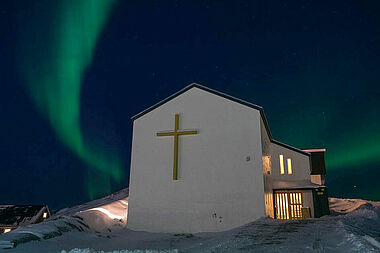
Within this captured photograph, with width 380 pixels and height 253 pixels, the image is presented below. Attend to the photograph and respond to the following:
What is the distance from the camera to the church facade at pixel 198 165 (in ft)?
54.1

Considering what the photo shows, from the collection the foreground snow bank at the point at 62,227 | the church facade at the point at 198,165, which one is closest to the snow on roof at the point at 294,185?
the church facade at the point at 198,165

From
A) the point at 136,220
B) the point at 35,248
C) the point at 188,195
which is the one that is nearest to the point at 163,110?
the point at 188,195

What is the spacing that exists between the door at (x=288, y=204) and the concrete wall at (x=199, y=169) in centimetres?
717

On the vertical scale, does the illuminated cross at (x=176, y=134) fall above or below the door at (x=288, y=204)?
above

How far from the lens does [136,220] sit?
1833 cm

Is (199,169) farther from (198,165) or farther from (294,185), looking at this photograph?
(294,185)

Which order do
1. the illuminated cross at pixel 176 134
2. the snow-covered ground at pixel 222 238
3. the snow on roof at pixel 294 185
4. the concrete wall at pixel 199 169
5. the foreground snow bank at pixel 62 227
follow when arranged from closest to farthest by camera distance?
the snow-covered ground at pixel 222 238, the foreground snow bank at pixel 62 227, the concrete wall at pixel 199 169, the illuminated cross at pixel 176 134, the snow on roof at pixel 294 185

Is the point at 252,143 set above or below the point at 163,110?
below

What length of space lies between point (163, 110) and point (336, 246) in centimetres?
1398

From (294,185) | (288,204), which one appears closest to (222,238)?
(288,204)

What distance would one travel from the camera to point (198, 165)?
17672 mm

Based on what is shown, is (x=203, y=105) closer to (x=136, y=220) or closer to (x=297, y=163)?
(x=136, y=220)

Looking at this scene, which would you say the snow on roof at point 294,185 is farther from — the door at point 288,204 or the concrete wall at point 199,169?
the concrete wall at point 199,169

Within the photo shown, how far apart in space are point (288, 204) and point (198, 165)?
9.60m
